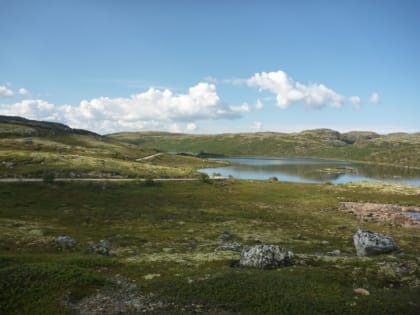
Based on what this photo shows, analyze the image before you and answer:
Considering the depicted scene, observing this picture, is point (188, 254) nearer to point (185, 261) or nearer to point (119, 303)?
point (185, 261)

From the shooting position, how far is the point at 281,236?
57000 mm

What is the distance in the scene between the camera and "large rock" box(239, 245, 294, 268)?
98.0 ft

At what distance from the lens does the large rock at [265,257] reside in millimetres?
29875

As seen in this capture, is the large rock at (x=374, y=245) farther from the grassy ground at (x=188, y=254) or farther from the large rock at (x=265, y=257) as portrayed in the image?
the large rock at (x=265, y=257)

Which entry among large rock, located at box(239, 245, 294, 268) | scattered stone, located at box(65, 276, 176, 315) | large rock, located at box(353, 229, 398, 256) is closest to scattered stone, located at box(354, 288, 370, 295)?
large rock, located at box(239, 245, 294, 268)

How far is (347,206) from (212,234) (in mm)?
61270

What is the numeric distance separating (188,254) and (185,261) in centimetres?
371

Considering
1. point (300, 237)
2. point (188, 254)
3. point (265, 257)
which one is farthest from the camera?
point (300, 237)

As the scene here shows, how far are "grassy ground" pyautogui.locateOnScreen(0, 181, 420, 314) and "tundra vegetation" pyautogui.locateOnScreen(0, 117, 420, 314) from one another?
13 cm

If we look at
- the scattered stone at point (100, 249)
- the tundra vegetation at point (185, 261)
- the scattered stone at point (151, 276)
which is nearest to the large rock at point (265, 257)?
the tundra vegetation at point (185, 261)

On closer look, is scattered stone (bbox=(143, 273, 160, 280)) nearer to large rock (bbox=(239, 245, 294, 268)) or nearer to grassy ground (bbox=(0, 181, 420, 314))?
grassy ground (bbox=(0, 181, 420, 314))

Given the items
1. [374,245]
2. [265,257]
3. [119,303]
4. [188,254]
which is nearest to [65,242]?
[188,254]

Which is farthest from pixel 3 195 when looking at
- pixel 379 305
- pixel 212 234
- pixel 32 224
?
pixel 379 305

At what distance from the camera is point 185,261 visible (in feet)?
107
